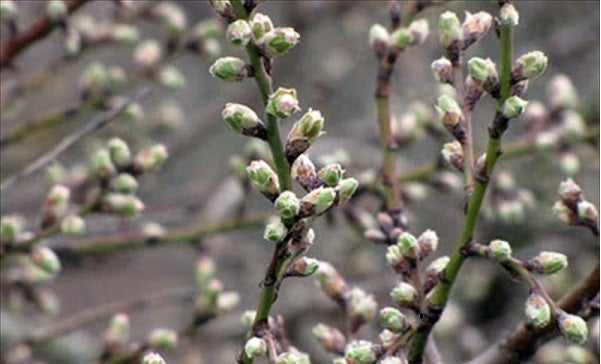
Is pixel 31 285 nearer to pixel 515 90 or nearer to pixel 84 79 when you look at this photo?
pixel 84 79

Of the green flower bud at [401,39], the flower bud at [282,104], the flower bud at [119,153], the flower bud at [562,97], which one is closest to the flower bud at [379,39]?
the green flower bud at [401,39]

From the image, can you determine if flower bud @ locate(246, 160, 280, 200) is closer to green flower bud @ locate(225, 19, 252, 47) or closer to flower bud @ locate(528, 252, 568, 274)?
green flower bud @ locate(225, 19, 252, 47)

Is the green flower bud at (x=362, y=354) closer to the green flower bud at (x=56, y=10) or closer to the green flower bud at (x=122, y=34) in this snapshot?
the green flower bud at (x=56, y=10)

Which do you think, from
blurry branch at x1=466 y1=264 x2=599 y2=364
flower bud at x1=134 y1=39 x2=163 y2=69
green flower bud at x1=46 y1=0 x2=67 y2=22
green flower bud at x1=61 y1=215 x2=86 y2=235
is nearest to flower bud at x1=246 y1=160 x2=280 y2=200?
blurry branch at x1=466 y1=264 x2=599 y2=364

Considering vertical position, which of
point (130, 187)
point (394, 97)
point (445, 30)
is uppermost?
point (394, 97)

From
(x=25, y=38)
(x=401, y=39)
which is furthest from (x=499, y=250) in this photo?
(x=25, y=38)

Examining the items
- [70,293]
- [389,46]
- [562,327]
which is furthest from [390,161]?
[70,293]

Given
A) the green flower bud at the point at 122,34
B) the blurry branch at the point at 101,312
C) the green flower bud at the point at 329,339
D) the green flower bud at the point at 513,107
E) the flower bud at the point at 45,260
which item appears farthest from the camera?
the green flower bud at the point at 122,34
